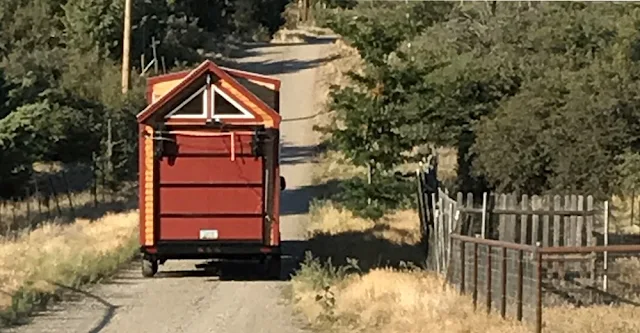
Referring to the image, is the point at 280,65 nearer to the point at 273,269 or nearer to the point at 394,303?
the point at 273,269

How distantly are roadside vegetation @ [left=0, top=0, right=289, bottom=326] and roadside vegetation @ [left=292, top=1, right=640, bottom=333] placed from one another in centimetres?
415

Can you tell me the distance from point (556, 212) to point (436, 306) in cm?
460

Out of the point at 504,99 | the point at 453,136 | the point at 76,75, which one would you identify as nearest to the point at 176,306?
the point at 453,136

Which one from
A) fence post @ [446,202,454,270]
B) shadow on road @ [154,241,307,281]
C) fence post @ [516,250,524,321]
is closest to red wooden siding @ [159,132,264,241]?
shadow on road @ [154,241,307,281]

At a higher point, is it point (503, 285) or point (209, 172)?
point (209, 172)

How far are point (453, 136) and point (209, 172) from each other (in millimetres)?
18782

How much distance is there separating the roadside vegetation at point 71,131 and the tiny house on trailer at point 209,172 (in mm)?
1616

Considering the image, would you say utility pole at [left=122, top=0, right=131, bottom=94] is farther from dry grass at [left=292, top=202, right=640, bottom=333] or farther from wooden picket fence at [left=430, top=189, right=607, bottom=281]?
wooden picket fence at [left=430, top=189, right=607, bottom=281]

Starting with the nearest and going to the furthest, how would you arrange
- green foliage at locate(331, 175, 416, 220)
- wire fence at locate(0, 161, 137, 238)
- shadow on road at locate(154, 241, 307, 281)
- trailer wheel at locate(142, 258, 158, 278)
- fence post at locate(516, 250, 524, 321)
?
fence post at locate(516, 250, 524, 321) < trailer wheel at locate(142, 258, 158, 278) < shadow on road at locate(154, 241, 307, 281) < green foliage at locate(331, 175, 416, 220) < wire fence at locate(0, 161, 137, 238)

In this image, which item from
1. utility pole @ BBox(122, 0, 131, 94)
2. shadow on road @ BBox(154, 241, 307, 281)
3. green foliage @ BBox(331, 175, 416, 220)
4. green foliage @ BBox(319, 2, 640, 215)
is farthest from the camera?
utility pole @ BBox(122, 0, 131, 94)

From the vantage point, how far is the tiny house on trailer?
19.8 metres

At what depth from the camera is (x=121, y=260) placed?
22.2 m

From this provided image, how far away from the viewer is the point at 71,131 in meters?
41.9

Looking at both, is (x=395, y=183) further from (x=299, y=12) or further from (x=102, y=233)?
(x=299, y=12)
